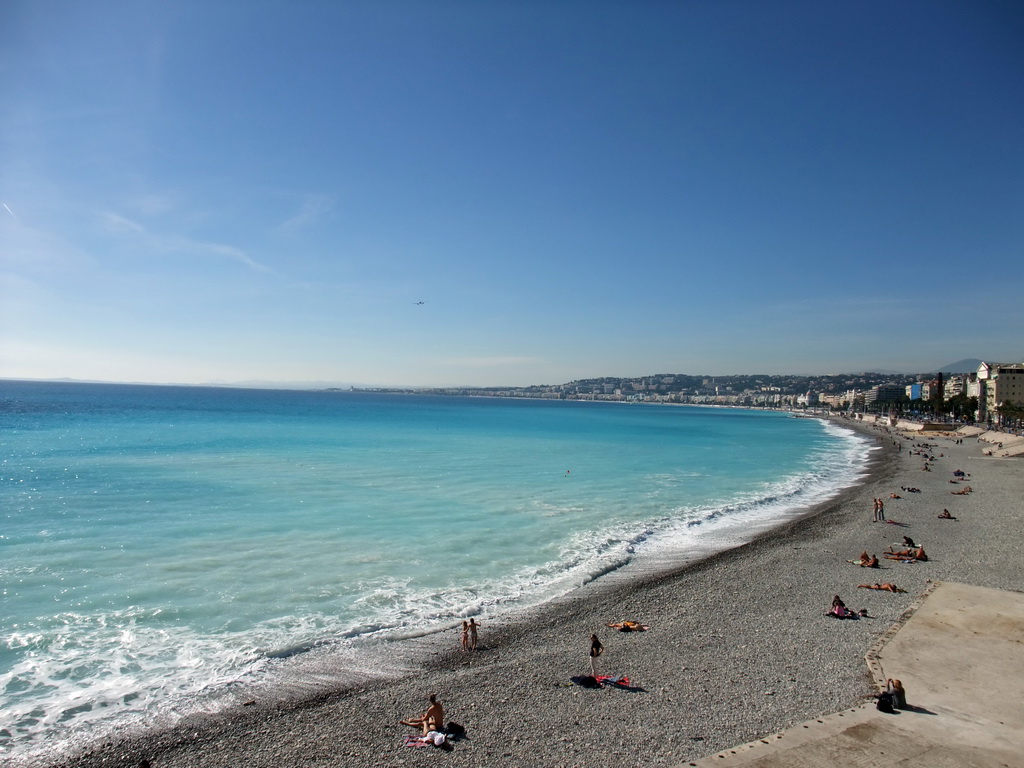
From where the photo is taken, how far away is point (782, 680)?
902cm

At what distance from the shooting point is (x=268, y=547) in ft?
56.0

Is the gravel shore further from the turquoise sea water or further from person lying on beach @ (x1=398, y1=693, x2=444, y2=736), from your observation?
the turquoise sea water

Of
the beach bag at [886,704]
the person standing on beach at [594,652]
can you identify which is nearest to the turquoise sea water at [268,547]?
the person standing on beach at [594,652]

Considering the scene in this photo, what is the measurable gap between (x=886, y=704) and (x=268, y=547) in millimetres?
15389

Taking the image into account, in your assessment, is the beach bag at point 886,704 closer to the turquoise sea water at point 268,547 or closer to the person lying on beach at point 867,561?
the turquoise sea water at point 268,547

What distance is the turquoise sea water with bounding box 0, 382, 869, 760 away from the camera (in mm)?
9883

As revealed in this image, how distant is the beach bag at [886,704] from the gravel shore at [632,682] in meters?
0.47

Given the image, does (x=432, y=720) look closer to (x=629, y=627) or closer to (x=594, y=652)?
(x=594, y=652)

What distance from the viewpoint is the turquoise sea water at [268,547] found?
9.88 metres

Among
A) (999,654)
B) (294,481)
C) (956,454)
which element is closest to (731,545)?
(999,654)

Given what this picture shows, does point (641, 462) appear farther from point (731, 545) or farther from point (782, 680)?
point (782, 680)

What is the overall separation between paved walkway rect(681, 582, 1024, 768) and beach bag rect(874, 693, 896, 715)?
8 centimetres

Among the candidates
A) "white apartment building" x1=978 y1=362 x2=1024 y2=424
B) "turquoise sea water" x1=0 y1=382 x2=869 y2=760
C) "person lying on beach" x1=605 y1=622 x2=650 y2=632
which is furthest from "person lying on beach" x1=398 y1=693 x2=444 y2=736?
"white apartment building" x1=978 y1=362 x2=1024 y2=424

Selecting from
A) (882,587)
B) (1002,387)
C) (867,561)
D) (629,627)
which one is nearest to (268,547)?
(629,627)
